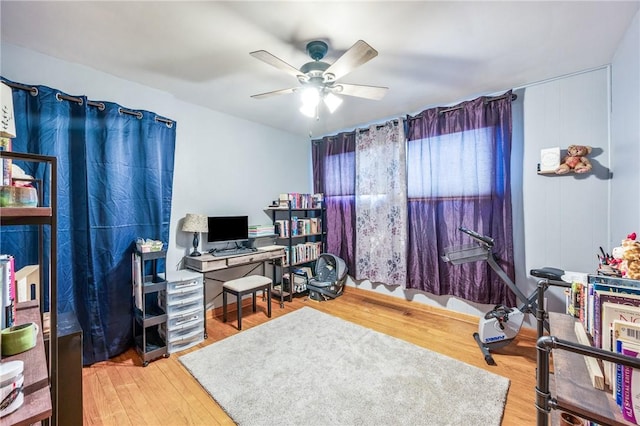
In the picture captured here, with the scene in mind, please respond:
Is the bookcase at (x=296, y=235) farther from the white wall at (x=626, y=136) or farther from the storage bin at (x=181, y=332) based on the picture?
the white wall at (x=626, y=136)

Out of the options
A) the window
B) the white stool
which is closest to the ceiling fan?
the window

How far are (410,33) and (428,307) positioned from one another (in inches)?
116

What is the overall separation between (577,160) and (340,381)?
9.25 feet

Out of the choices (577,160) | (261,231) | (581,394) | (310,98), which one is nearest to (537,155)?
(577,160)

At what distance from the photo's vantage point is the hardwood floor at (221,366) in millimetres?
1647

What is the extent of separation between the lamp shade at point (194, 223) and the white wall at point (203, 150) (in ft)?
0.58

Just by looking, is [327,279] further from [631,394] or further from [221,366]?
[631,394]

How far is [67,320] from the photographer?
1512 millimetres

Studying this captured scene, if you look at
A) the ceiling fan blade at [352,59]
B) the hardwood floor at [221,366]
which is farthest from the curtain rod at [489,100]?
the hardwood floor at [221,366]

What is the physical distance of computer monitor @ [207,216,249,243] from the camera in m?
3.01

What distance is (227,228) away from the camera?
3.15 m

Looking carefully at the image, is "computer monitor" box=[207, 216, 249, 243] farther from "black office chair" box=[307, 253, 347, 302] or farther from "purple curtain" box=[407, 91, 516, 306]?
"purple curtain" box=[407, 91, 516, 306]

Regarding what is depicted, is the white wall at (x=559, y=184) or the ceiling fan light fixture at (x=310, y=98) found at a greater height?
the ceiling fan light fixture at (x=310, y=98)

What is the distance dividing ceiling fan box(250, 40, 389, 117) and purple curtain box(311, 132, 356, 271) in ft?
5.81
